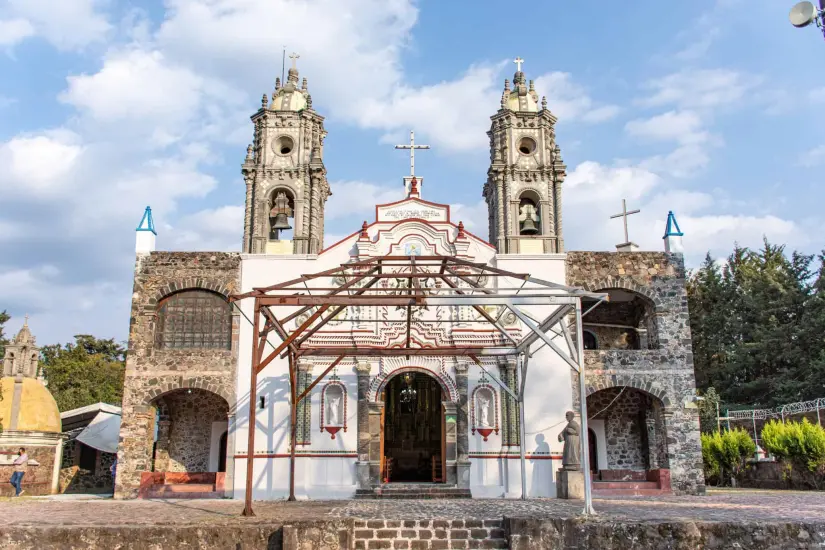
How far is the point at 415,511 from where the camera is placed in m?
12.1

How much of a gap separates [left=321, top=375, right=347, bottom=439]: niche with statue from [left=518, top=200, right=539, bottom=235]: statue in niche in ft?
21.5

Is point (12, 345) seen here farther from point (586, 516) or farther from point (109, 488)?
point (586, 516)

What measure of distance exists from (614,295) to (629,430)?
377 cm

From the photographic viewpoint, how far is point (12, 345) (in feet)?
73.7

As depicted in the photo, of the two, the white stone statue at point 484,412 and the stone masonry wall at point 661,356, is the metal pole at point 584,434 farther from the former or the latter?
the stone masonry wall at point 661,356

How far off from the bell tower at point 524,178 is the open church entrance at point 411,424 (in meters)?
5.29

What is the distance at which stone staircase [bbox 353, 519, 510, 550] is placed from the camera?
1072 cm

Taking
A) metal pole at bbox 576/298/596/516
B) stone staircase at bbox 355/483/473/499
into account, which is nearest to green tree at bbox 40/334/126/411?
stone staircase at bbox 355/483/473/499

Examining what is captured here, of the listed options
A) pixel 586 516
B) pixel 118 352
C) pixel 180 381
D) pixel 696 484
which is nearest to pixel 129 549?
pixel 586 516

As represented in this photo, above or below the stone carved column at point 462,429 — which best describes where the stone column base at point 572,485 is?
below

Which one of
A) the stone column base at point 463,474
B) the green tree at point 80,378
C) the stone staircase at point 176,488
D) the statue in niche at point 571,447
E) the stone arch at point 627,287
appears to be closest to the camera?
the statue in niche at point 571,447

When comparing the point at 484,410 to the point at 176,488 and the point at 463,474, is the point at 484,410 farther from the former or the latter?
the point at 176,488

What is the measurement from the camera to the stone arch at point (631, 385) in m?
18.6

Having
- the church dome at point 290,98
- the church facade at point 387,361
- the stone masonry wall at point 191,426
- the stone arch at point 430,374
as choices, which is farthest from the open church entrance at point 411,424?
the church dome at point 290,98
